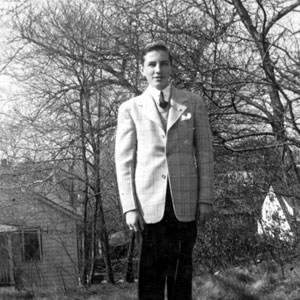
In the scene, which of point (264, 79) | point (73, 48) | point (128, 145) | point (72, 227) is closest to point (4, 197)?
point (72, 227)

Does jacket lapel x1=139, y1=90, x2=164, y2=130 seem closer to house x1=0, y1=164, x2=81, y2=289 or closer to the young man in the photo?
the young man

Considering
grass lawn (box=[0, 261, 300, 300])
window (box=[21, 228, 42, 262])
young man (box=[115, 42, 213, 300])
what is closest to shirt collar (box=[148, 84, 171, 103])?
young man (box=[115, 42, 213, 300])

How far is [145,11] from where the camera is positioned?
683 cm

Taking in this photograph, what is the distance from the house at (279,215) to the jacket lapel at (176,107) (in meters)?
3.59

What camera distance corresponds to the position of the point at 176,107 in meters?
3.32

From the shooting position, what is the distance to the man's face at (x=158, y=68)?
10.9 ft

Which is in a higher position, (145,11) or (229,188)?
(145,11)

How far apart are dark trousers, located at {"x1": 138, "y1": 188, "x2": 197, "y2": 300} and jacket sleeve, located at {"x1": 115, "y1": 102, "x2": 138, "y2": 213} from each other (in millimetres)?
177

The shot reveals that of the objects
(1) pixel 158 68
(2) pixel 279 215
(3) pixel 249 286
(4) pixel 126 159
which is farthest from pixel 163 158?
(2) pixel 279 215

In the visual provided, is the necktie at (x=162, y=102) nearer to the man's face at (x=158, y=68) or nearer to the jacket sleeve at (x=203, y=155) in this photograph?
the man's face at (x=158, y=68)

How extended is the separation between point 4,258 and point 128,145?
11.3m

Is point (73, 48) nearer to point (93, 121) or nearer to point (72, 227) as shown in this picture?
point (93, 121)

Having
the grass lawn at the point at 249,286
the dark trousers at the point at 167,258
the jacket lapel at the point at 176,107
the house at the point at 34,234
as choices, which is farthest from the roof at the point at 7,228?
the jacket lapel at the point at 176,107

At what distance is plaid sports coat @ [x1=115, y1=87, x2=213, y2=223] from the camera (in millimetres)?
3195
